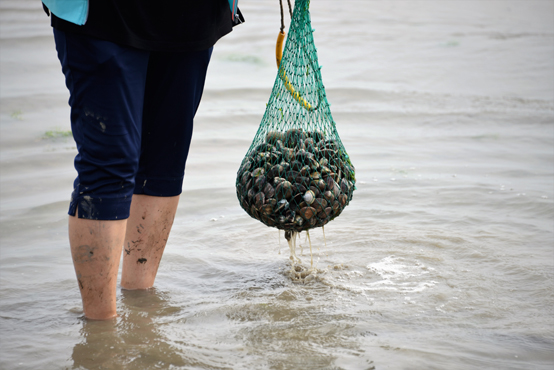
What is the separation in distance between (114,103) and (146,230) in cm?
69

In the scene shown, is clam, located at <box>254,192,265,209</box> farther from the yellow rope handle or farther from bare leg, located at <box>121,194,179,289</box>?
the yellow rope handle

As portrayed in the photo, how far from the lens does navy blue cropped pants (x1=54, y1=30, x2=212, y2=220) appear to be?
188 cm

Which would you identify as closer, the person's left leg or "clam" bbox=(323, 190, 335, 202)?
the person's left leg

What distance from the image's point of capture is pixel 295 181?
238 centimetres

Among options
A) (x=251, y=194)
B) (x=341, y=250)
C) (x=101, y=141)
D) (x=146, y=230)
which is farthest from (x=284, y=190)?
(x=341, y=250)

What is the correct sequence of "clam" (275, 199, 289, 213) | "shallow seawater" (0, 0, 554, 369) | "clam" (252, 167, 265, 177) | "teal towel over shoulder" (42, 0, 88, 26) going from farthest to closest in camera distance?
"clam" (252, 167, 265, 177) < "clam" (275, 199, 289, 213) < "shallow seawater" (0, 0, 554, 369) < "teal towel over shoulder" (42, 0, 88, 26)

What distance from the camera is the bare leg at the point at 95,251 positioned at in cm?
202

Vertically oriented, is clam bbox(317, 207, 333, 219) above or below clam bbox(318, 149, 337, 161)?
below

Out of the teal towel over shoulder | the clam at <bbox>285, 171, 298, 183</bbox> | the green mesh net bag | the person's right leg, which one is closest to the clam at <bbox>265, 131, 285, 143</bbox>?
the green mesh net bag

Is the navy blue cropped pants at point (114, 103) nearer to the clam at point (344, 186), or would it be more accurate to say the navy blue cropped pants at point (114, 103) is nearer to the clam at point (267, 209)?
the clam at point (267, 209)

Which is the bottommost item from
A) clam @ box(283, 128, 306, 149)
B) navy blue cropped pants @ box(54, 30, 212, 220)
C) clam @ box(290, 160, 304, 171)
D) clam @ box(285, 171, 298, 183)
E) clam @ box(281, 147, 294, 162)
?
clam @ box(285, 171, 298, 183)

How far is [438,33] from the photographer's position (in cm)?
1048

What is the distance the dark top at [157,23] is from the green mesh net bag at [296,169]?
420mm

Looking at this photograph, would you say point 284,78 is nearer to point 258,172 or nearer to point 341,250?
point 258,172
